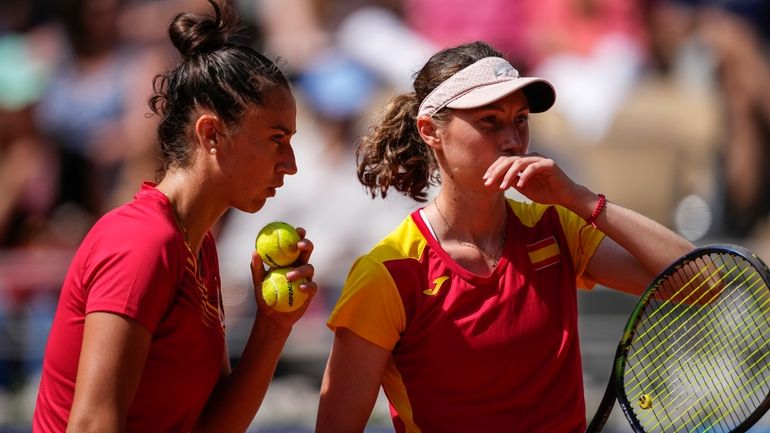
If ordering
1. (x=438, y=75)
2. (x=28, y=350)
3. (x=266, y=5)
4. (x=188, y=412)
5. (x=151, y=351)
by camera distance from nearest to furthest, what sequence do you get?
(x=151, y=351), (x=188, y=412), (x=438, y=75), (x=28, y=350), (x=266, y=5)

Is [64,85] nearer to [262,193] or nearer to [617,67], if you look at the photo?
[617,67]

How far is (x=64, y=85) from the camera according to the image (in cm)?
899

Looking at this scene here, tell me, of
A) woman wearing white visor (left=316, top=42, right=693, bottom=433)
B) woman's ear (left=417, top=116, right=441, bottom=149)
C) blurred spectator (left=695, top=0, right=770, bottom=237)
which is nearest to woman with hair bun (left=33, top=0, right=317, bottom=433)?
woman wearing white visor (left=316, top=42, right=693, bottom=433)

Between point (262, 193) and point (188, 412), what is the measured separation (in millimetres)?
617

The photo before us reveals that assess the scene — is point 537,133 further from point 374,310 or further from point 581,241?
point 374,310

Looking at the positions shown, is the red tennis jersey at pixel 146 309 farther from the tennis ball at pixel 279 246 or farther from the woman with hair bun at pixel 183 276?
the tennis ball at pixel 279 246

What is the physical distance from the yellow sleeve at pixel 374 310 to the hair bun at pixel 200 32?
2.53 ft

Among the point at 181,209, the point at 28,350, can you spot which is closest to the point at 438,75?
the point at 181,209

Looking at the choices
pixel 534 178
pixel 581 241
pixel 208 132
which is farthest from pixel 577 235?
pixel 208 132

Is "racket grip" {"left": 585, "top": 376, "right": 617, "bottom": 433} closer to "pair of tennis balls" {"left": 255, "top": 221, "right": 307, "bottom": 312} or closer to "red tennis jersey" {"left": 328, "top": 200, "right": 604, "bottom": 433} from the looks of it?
"red tennis jersey" {"left": 328, "top": 200, "right": 604, "bottom": 433}

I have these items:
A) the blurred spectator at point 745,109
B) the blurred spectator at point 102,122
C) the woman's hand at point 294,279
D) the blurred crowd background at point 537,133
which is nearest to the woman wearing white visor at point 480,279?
the woman's hand at point 294,279

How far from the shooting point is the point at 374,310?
3.38m

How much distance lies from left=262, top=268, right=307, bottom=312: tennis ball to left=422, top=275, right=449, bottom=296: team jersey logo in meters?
0.35

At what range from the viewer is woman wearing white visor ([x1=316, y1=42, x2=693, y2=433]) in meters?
3.41
